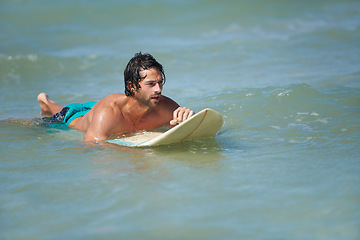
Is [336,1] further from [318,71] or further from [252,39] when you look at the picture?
[318,71]

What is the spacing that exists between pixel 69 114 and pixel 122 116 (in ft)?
4.18

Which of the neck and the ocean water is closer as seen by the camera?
the ocean water

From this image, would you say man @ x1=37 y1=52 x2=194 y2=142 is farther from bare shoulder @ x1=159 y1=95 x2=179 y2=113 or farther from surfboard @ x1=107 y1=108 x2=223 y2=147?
surfboard @ x1=107 y1=108 x2=223 y2=147

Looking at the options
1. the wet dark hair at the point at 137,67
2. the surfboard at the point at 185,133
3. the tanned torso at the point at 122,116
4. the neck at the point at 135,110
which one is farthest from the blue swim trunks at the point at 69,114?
the wet dark hair at the point at 137,67

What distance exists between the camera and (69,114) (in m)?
5.83

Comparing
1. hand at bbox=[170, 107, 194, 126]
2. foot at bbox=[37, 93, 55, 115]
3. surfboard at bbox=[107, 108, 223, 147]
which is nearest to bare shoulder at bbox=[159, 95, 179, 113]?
surfboard at bbox=[107, 108, 223, 147]

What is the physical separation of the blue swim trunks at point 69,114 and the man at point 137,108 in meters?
0.58

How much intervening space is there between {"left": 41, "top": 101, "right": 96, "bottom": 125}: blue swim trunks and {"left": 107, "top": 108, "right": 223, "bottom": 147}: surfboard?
124 cm

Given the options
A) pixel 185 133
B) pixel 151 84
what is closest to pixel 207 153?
pixel 185 133

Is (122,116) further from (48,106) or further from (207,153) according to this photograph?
(48,106)

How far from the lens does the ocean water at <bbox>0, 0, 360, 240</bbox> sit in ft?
9.68

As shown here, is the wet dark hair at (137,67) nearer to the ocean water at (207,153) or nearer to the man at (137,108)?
the man at (137,108)

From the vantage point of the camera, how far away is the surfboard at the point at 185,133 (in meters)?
4.36

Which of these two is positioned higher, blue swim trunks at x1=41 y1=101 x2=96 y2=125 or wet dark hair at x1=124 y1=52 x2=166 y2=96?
wet dark hair at x1=124 y1=52 x2=166 y2=96
